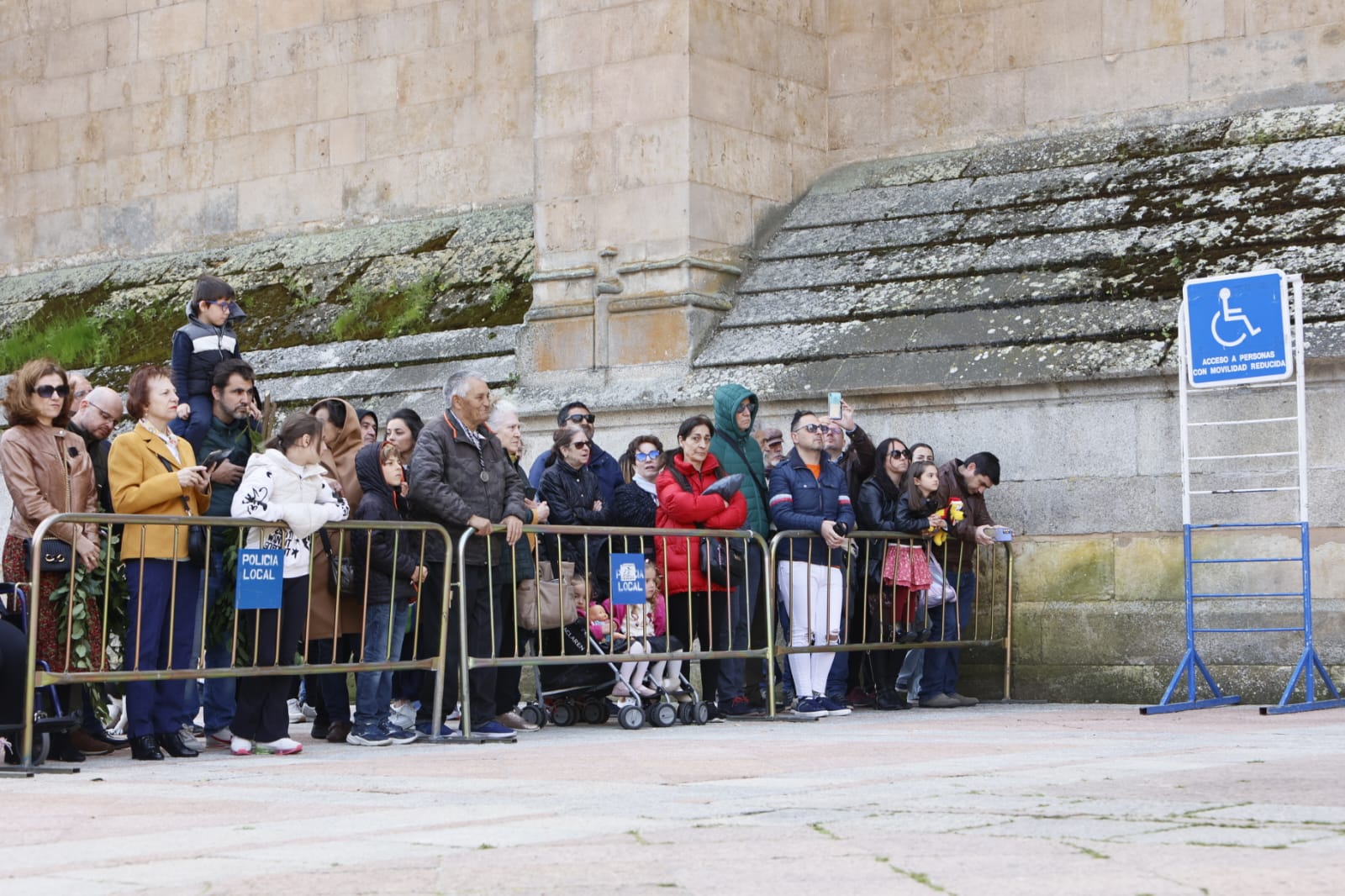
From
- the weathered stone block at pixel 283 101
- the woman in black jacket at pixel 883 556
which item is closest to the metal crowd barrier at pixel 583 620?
the woman in black jacket at pixel 883 556

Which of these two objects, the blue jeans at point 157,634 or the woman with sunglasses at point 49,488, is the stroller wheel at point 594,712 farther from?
the woman with sunglasses at point 49,488

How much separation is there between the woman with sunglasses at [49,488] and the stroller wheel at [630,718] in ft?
8.91

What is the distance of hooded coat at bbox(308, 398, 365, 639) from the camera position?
892 cm

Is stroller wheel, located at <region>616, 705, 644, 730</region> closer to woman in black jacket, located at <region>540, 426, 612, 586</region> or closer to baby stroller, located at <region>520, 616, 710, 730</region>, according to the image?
baby stroller, located at <region>520, 616, 710, 730</region>

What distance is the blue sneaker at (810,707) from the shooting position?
10506 mm

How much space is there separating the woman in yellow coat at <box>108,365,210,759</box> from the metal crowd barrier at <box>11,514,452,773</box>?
41mm

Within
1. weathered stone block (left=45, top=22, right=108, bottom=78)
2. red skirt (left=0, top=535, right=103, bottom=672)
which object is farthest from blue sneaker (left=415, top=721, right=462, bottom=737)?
weathered stone block (left=45, top=22, right=108, bottom=78)

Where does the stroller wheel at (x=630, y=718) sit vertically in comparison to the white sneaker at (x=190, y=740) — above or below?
above

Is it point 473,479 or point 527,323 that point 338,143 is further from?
point 473,479

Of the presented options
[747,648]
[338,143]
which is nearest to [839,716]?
[747,648]

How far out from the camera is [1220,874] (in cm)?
414

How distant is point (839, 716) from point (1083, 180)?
400 cm

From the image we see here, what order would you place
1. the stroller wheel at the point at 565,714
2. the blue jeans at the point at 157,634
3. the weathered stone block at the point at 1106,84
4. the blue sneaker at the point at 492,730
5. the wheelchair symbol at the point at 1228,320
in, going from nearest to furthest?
the blue jeans at the point at 157,634
the blue sneaker at the point at 492,730
the wheelchair symbol at the point at 1228,320
the stroller wheel at the point at 565,714
the weathered stone block at the point at 1106,84

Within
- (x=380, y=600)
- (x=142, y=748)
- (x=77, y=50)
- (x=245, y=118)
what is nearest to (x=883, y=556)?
(x=380, y=600)
